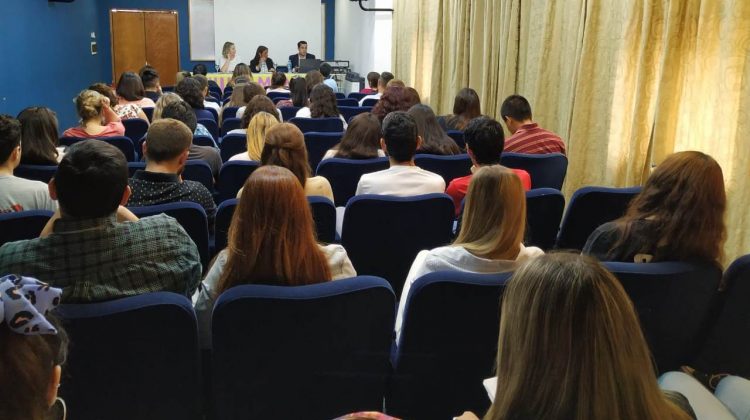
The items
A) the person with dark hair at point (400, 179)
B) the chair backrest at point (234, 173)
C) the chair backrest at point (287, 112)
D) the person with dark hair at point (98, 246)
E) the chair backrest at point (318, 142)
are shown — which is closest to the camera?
the person with dark hair at point (98, 246)

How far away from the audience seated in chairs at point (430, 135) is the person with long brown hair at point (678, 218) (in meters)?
2.28

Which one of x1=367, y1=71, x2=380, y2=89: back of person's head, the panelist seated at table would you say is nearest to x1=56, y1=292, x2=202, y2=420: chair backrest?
x1=367, y1=71, x2=380, y2=89: back of person's head

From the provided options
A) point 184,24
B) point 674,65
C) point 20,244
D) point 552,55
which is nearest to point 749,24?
point 674,65

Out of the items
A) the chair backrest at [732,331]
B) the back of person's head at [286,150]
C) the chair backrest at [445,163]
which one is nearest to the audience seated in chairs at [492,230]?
the chair backrest at [732,331]

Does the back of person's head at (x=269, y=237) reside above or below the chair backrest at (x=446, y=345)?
above

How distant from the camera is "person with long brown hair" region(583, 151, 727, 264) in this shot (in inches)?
84.2

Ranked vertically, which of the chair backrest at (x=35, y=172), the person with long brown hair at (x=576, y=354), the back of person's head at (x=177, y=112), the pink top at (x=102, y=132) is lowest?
the chair backrest at (x=35, y=172)

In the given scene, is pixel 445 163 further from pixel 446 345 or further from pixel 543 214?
pixel 446 345

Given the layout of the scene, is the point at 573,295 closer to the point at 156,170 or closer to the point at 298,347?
the point at 298,347

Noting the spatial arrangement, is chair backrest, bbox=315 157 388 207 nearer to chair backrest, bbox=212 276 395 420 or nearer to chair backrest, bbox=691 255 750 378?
chair backrest, bbox=212 276 395 420

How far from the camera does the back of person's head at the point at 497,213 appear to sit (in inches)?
83.0

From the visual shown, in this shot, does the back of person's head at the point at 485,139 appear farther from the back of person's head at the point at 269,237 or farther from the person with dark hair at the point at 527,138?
the back of person's head at the point at 269,237

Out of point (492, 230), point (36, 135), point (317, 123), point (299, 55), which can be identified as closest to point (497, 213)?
point (492, 230)

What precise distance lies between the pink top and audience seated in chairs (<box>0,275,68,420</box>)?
4268mm
